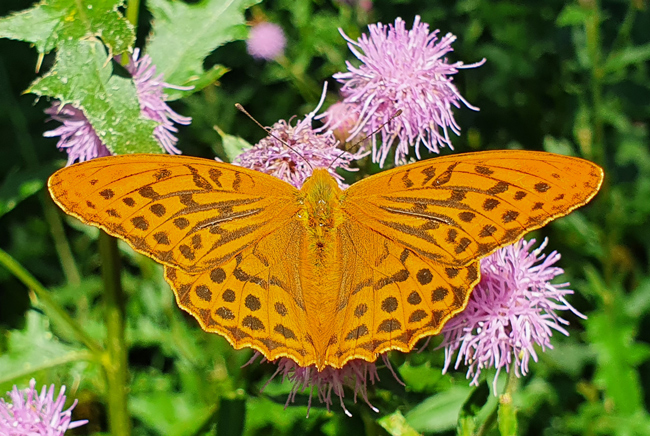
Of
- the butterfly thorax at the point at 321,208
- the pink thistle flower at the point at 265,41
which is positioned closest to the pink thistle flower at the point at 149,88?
the butterfly thorax at the point at 321,208

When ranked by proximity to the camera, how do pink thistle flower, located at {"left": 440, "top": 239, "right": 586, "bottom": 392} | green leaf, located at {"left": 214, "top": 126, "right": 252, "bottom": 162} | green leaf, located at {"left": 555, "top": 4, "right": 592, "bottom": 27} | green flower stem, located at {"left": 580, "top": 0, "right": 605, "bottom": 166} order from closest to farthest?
pink thistle flower, located at {"left": 440, "top": 239, "right": 586, "bottom": 392}
green leaf, located at {"left": 214, "top": 126, "right": 252, "bottom": 162}
green leaf, located at {"left": 555, "top": 4, "right": 592, "bottom": 27}
green flower stem, located at {"left": 580, "top": 0, "right": 605, "bottom": 166}

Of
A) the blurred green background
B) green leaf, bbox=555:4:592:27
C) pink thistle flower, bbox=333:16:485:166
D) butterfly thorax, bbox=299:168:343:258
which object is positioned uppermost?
pink thistle flower, bbox=333:16:485:166

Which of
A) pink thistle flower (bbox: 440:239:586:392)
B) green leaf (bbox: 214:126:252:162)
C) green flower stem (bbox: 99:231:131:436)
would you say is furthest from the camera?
green flower stem (bbox: 99:231:131:436)

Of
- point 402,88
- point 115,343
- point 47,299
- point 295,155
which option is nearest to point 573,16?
point 402,88

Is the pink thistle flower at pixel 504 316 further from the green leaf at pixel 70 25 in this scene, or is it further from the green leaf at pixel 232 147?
the green leaf at pixel 70 25

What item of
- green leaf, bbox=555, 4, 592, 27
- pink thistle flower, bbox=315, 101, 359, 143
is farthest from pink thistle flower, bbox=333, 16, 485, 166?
green leaf, bbox=555, 4, 592, 27

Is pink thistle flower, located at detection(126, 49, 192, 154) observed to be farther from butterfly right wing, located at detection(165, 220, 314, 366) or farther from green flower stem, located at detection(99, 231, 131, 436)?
butterfly right wing, located at detection(165, 220, 314, 366)

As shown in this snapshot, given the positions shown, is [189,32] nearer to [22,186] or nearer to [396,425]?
[22,186]
